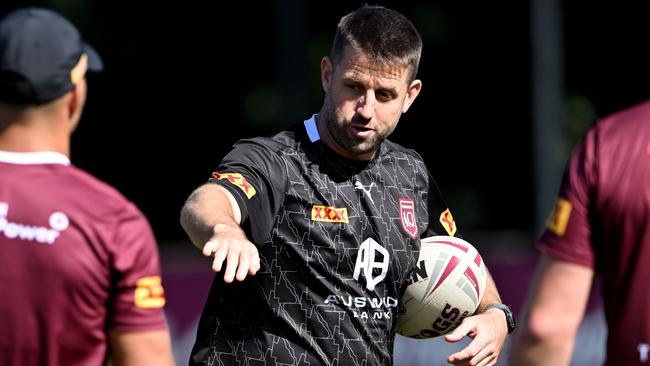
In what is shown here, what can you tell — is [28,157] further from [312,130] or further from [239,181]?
[312,130]

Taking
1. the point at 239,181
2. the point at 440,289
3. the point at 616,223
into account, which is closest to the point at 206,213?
the point at 239,181

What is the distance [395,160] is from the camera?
6.02m

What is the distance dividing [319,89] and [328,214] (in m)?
16.9

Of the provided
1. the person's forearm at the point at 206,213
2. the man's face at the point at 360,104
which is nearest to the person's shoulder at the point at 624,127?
the person's forearm at the point at 206,213

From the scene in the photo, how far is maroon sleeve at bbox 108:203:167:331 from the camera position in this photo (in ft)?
13.4

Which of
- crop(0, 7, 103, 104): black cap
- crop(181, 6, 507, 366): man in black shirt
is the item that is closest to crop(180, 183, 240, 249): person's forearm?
crop(181, 6, 507, 366): man in black shirt

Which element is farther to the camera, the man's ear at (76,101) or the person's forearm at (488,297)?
the person's forearm at (488,297)

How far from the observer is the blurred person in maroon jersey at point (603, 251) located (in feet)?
13.9

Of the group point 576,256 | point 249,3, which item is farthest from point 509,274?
point 249,3

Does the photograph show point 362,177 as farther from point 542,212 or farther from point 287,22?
point 287,22

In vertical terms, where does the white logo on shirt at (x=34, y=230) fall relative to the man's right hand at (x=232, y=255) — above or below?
above

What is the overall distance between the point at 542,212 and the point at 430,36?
23.2 feet

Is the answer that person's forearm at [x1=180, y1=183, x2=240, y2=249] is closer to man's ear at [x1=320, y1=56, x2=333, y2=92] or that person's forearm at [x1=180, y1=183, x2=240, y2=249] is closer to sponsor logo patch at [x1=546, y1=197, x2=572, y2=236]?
man's ear at [x1=320, y1=56, x2=333, y2=92]

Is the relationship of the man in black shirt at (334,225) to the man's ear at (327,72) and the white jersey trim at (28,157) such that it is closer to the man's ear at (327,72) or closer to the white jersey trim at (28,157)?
the man's ear at (327,72)
